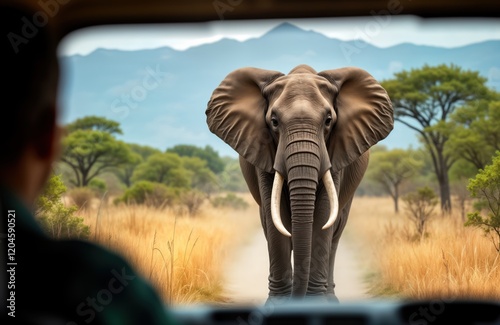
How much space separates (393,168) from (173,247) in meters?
7.65

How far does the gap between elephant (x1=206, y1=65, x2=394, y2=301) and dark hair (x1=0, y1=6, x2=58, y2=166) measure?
2.66 meters

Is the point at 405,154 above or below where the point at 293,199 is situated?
above

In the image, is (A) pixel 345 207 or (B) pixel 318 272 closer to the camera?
(B) pixel 318 272

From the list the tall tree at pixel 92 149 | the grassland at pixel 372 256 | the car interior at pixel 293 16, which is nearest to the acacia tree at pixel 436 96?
the grassland at pixel 372 256

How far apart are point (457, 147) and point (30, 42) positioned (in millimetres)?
8737

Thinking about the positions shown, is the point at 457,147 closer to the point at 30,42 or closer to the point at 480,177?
the point at 480,177

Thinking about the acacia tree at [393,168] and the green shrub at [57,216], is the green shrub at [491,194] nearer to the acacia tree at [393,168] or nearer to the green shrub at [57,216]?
the green shrub at [57,216]

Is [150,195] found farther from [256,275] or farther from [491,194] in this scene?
[491,194]

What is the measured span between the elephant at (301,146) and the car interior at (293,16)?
1636 mm

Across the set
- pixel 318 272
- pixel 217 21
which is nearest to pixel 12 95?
pixel 217 21

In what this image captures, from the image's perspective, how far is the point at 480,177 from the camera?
18.1 ft

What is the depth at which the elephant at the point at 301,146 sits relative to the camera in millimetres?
3377

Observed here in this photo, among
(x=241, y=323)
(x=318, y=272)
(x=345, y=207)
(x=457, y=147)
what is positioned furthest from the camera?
(x=457, y=147)

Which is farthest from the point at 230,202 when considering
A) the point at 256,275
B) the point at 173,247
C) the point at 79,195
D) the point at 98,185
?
the point at 173,247
